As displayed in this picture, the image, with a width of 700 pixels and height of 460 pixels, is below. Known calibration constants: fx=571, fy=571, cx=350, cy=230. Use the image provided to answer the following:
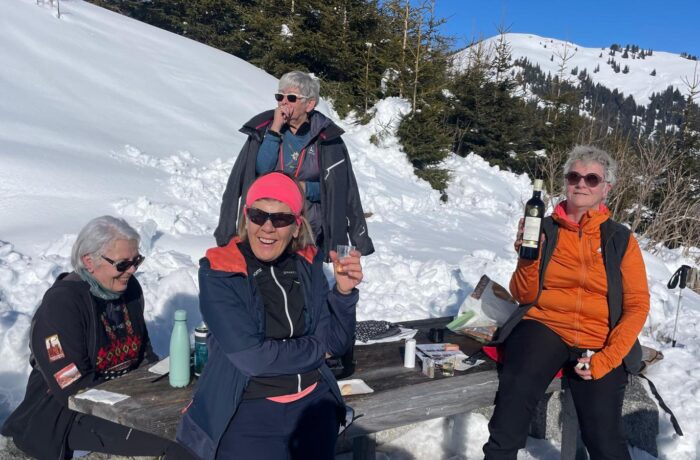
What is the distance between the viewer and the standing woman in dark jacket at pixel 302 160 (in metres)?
3.97

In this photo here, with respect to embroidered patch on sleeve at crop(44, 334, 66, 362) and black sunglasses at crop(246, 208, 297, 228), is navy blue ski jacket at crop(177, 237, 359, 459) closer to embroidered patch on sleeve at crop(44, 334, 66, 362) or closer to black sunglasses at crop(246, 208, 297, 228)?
black sunglasses at crop(246, 208, 297, 228)

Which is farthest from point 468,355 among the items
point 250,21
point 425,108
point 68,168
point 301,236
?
point 250,21

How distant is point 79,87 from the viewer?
35.2ft

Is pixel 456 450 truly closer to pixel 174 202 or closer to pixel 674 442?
pixel 674 442

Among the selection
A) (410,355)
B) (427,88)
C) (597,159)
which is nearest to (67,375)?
(410,355)

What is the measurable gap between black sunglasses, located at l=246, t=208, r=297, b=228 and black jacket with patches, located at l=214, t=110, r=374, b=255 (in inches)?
55.0

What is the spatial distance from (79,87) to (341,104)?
25.3 ft

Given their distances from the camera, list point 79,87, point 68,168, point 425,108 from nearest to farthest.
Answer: point 68,168 < point 79,87 < point 425,108

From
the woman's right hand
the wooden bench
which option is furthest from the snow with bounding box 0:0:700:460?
the woman's right hand

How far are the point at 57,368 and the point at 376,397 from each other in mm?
1557

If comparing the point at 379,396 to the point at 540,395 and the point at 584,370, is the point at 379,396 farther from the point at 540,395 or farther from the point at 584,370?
the point at 584,370

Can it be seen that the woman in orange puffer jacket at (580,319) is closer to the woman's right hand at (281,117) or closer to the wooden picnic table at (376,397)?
the wooden picnic table at (376,397)

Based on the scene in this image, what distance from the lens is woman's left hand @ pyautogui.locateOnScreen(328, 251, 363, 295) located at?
2.56 meters

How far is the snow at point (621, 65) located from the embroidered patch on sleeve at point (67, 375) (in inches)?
4874
